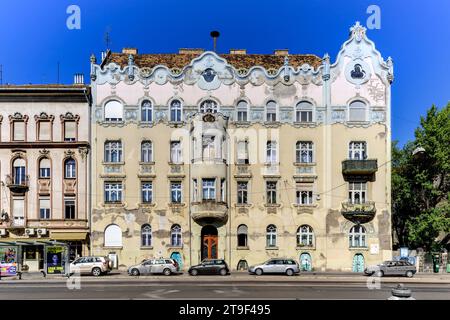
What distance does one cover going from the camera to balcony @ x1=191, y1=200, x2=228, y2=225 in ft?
95.0

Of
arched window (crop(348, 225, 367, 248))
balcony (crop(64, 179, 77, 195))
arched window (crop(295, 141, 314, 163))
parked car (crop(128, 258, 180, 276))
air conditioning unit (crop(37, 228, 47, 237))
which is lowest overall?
parked car (crop(128, 258, 180, 276))

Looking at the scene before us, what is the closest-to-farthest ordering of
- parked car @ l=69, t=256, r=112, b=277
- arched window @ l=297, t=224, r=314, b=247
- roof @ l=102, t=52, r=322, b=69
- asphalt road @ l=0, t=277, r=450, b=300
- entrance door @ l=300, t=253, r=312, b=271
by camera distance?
asphalt road @ l=0, t=277, r=450, b=300
parked car @ l=69, t=256, r=112, b=277
entrance door @ l=300, t=253, r=312, b=271
arched window @ l=297, t=224, r=314, b=247
roof @ l=102, t=52, r=322, b=69

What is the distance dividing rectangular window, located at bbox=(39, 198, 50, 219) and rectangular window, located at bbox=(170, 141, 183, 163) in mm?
7864

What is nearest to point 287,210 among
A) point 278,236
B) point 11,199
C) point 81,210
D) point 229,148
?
point 278,236

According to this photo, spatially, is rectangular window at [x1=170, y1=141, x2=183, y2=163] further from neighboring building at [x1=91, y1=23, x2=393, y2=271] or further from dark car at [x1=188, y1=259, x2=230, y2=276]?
dark car at [x1=188, y1=259, x2=230, y2=276]

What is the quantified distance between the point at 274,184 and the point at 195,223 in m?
5.21

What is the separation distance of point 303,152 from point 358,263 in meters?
7.19

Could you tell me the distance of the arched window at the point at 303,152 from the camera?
29.9 meters

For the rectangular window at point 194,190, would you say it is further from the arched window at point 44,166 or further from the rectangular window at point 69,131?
the arched window at point 44,166

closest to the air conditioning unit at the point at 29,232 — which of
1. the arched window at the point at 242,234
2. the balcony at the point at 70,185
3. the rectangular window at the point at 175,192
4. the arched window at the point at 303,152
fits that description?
the balcony at the point at 70,185

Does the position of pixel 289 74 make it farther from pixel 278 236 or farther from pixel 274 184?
pixel 278 236

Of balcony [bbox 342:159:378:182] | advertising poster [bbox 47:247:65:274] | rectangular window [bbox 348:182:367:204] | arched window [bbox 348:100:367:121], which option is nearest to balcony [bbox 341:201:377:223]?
rectangular window [bbox 348:182:367:204]

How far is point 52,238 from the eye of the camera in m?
29.6

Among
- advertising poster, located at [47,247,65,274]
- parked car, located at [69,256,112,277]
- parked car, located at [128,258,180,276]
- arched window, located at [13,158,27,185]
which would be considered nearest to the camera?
parked car, located at [69,256,112,277]
